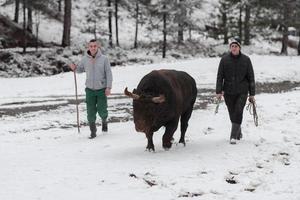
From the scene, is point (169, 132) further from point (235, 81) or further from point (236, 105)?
point (235, 81)

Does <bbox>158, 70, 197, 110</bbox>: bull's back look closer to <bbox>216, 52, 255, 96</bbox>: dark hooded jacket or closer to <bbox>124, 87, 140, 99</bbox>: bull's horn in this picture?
<bbox>216, 52, 255, 96</bbox>: dark hooded jacket

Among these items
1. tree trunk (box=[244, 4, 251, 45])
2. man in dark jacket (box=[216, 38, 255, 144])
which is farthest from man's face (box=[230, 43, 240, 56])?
tree trunk (box=[244, 4, 251, 45])

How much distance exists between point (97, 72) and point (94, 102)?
0.75m

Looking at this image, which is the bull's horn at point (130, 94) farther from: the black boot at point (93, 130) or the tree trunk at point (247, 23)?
the tree trunk at point (247, 23)

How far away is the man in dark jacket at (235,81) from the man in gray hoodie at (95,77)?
9.24 ft

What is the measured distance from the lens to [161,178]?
7.45 m

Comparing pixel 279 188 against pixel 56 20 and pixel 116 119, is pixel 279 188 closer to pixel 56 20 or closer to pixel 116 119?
pixel 116 119

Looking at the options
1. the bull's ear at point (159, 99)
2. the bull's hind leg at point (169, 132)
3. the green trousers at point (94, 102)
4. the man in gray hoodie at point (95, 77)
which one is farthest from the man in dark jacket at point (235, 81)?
the green trousers at point (94, 102)

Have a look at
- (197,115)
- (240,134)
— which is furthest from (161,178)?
(197,115)

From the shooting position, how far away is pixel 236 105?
1002 cm

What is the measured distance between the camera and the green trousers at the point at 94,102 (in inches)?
452

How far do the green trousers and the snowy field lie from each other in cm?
61

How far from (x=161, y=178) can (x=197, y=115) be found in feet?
24.5

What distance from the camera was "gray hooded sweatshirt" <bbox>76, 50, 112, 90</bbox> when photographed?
1137 cm
